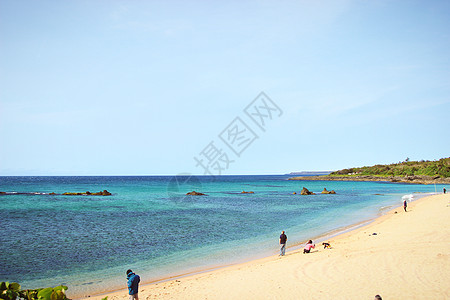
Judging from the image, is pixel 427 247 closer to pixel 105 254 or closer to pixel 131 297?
→ pixel 131 297

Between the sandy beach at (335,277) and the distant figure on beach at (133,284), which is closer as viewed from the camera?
the distant figure on beach at (133,284)

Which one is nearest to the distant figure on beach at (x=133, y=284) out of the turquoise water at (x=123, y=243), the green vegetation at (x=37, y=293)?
the turquoise water at (x=123, y=243)

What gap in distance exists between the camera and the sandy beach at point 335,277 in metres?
12.1

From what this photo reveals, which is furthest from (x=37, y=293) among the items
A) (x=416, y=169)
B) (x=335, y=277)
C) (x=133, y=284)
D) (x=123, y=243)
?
(x=416, y=169)

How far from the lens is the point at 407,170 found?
154 meters

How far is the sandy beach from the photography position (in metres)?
12.1

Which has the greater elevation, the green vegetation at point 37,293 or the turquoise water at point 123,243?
the green vegetation at point 37,293

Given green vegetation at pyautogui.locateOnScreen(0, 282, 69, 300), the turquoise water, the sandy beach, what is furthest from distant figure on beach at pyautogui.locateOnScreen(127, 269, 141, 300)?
green vegetation at pyautogui.locateOnScreen(0, 282, 69, 300)

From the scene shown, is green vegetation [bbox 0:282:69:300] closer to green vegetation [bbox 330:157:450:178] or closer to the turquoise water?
the turquoise water

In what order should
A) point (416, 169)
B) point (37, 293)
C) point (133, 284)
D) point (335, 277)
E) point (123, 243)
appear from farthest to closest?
point (416, 169) < point (123, 243) < point (335, 277) < point (133, 284) < point (37, 293)

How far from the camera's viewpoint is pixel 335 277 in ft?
45.5

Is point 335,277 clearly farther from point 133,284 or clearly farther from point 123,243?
point 123,243

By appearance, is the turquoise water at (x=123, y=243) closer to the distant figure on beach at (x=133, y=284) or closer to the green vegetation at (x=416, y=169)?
the distant figure on beach at (x=133, y=284)

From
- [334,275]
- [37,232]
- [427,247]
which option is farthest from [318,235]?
[37,232]
